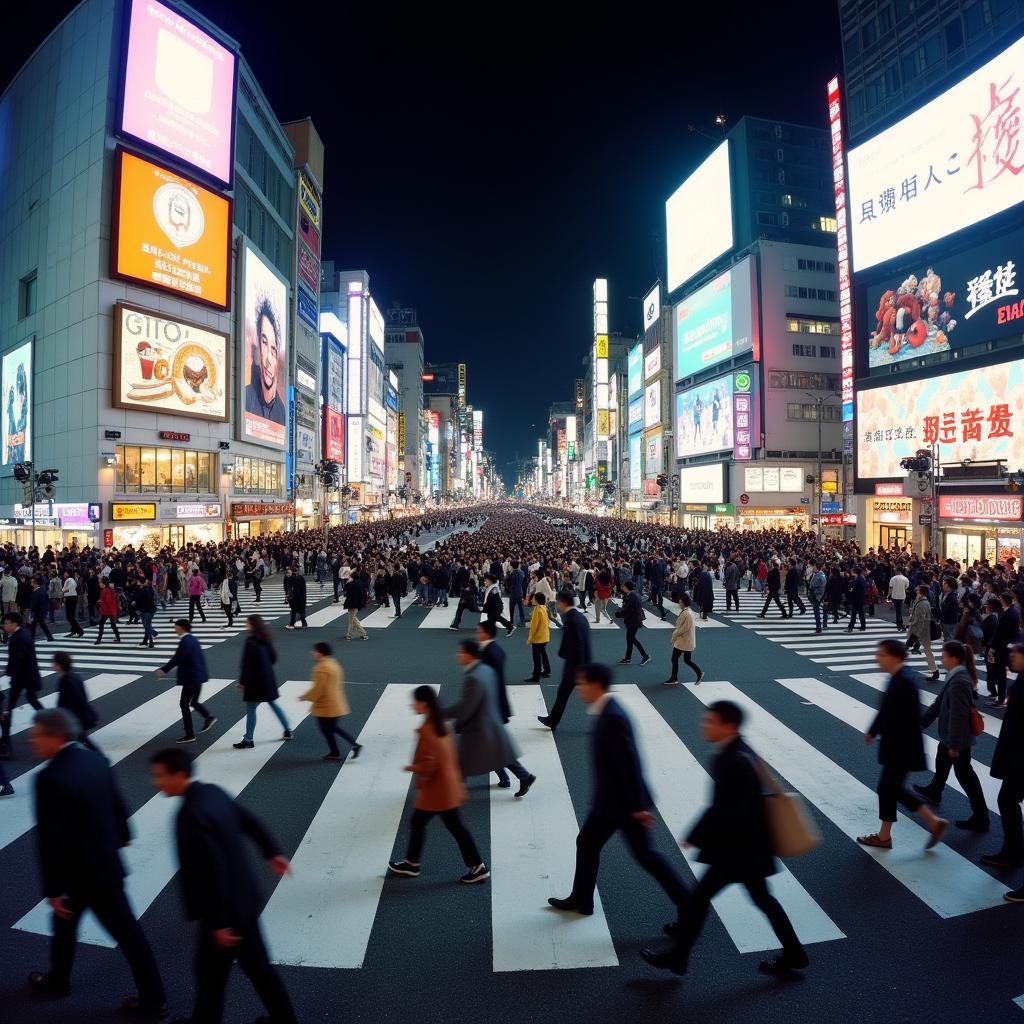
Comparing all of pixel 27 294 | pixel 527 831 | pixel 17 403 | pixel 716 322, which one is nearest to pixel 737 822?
pixel 527 831

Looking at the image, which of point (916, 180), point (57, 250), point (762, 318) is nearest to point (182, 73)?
point (57, 250)

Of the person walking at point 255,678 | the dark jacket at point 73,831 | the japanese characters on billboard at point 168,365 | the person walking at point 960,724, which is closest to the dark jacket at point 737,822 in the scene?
the person walking at point 960,724

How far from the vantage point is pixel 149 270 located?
35.8m

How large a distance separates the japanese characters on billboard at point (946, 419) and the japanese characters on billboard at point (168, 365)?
129 feet

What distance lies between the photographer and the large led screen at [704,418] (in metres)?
60.9

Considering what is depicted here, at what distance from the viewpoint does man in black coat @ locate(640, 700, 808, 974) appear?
3709 millimetres

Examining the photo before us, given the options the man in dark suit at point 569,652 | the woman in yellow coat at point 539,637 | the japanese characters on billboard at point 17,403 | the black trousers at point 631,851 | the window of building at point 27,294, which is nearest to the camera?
the black trousers at point 631,851

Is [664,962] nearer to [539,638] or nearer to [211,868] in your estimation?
[211,868]

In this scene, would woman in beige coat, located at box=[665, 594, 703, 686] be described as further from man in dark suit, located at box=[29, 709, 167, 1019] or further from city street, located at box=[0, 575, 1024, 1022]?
man in dark suit, located at box=[29, 709, 167, 1019]

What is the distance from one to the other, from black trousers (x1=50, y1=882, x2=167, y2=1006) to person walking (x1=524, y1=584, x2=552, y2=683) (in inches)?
283

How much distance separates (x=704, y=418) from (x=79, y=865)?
66.9 m

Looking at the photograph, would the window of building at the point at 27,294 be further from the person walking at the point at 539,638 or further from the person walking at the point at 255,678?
the person walking at the point at 539,638

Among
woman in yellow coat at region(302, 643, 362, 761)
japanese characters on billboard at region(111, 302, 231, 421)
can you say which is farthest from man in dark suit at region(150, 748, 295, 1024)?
japanese characters on billboard at region(111, 302, 231, 421)

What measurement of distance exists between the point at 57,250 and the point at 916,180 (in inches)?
1851
